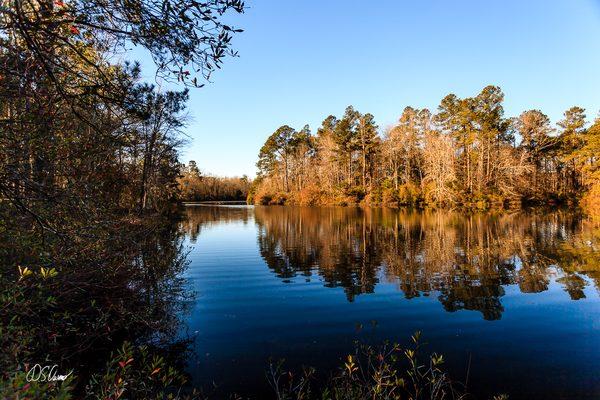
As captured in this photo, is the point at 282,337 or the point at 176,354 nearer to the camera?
the point at 176,354

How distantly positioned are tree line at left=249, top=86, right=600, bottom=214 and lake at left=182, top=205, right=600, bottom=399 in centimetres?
3219

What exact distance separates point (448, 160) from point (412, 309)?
150ft

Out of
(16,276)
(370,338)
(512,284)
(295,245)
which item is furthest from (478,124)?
(16,276)

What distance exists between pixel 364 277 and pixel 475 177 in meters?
48.1

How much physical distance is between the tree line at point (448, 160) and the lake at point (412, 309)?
106ft

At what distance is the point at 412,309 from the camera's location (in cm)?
1046

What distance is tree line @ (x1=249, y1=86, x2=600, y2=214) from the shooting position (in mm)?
51688

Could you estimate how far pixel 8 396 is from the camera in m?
2.11

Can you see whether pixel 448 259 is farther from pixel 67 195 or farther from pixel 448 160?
pixel 448 160

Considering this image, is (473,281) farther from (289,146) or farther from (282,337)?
(289,146)

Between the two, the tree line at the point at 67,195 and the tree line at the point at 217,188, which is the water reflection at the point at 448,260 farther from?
the tree line at the point at 217,188

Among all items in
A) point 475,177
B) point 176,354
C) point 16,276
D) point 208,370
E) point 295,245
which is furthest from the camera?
point 475,177

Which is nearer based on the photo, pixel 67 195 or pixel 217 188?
pixel 67 195

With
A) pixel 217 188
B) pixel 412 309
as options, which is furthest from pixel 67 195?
pixel 217 188
